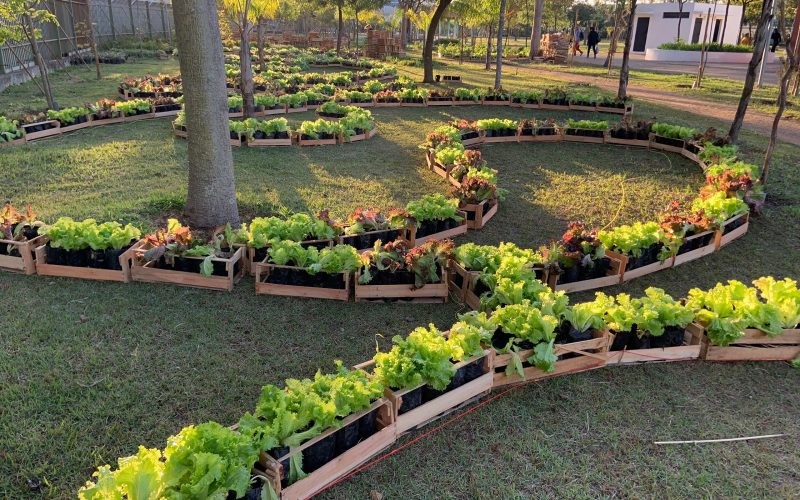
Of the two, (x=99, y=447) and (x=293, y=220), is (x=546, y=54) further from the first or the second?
(x=99, y=447)

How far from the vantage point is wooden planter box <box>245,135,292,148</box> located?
1114cm

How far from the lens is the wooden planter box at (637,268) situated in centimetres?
602

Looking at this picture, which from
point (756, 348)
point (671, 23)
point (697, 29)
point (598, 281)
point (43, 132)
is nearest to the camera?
point (756, 348)

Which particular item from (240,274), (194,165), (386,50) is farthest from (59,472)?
(386,50)

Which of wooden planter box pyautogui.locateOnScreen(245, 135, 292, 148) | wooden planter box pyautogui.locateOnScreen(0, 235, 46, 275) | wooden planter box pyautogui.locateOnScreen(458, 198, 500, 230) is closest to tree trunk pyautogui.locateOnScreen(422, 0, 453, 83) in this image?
wooden planter box pyautogui.locateOnScreen(245, 135, 292, 148)

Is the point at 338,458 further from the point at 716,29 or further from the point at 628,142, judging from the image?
the point at 716,29

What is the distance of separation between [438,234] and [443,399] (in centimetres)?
334

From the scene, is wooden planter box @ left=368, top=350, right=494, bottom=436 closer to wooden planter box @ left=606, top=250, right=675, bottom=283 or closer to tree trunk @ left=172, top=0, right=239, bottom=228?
wooden planter box @ left=606, top=250, right=675, bottom=283

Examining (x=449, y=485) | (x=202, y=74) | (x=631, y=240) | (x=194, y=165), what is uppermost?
(x=202, y=74)

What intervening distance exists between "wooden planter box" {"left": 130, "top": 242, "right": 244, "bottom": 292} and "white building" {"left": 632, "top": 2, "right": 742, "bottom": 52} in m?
44.3

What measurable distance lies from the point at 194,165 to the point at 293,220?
1552 millimetres

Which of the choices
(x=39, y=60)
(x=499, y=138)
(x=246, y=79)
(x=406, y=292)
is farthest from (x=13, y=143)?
(x=499, y=138)

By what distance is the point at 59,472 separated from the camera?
11.1 feet

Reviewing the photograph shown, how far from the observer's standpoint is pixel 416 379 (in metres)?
3.76
